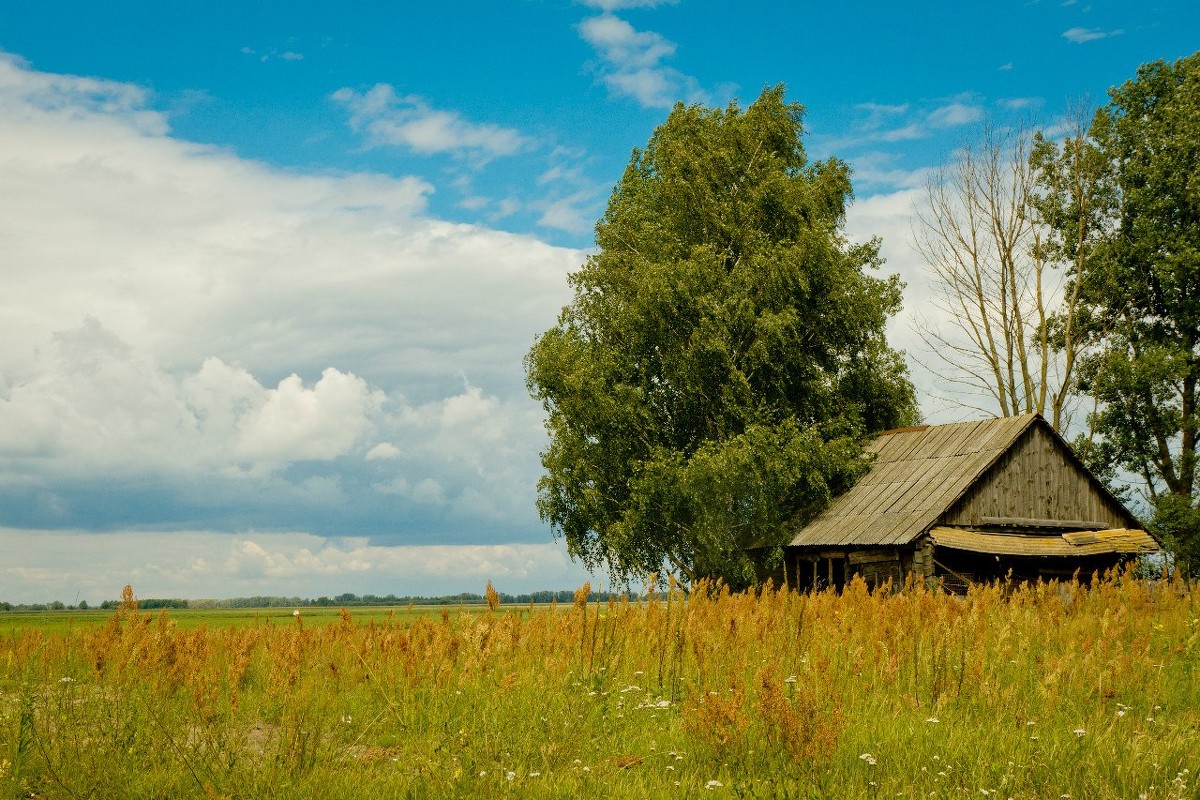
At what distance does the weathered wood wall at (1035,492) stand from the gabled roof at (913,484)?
484mm

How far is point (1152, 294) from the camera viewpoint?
3139cm

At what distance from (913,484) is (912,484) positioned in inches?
1.4

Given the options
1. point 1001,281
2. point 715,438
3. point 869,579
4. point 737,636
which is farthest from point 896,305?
point 737,636

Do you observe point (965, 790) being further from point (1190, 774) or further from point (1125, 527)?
point (1125, 527)

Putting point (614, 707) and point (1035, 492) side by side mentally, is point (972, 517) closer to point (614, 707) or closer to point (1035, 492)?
point (1035, 492)

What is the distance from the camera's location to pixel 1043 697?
6.08 meters

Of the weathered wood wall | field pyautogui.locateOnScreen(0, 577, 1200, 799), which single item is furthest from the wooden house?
field pyautogui.locateOnScreen(0, 577, 1200, 799)

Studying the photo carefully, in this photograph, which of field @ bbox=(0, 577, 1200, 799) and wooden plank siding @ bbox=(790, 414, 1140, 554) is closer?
field @ bbox=(0, 577, 1200, 799)

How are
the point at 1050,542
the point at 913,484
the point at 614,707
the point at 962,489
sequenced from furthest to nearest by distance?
the point at 913,484 < the point at 1050,542 < the point at 962,489 < the point at 614,707

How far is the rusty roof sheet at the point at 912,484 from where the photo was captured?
23891 mm

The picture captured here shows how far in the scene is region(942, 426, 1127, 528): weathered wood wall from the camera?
82.0 ft

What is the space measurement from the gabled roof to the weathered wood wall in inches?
19.1

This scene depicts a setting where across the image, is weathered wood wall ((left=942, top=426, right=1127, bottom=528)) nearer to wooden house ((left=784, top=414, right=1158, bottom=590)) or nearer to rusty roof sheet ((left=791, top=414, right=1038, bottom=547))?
wooden house ((left=784, top=414, right=1158, bottom=590))

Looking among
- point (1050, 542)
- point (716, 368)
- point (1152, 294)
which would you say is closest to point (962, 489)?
point (1050, 542)
